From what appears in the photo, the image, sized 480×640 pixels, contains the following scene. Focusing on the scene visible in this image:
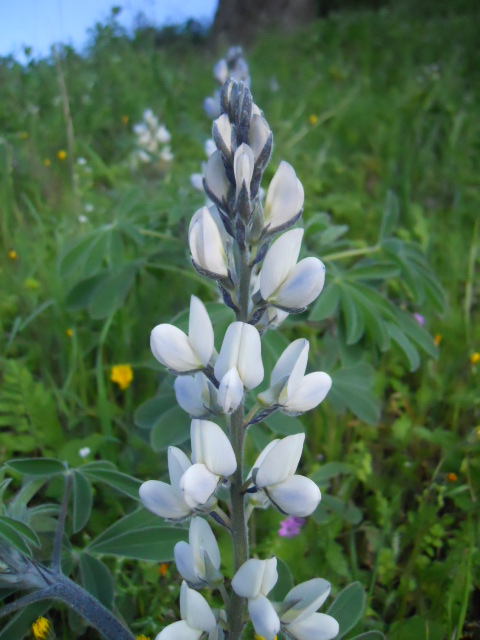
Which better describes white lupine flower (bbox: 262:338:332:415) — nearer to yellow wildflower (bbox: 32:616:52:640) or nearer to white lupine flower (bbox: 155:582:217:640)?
white lupine flower (bbox: 155:582:217:640)

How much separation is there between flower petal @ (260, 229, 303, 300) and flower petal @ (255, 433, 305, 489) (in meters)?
0.20

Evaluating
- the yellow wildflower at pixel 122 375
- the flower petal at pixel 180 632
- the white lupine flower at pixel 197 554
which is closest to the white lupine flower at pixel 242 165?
the white lupine flower at pixel 197 554

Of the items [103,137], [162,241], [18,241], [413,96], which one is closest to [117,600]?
[162,241]

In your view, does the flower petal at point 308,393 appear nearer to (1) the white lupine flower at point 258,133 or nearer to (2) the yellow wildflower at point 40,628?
(1) the white lupine flower at point 258,133

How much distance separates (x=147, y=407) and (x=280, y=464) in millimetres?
762

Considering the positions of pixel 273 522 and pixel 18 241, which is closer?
pixel 273 522

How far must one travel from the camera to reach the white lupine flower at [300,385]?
870 mm

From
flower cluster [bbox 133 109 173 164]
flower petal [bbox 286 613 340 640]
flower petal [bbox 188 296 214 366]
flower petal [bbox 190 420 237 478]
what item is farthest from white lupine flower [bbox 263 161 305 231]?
flower cluster [bbox 133 109 173 164]

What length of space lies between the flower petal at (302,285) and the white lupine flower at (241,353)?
0.08 meters

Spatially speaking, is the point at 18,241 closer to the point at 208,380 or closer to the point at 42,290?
the point at 42,290

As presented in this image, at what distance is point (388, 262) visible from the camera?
6.12ft

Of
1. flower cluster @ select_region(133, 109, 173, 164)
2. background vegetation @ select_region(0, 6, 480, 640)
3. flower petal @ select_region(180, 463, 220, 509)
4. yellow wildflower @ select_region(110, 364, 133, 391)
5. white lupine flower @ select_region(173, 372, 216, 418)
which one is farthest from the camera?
flower cluster @ select_region(133, 109, 173, 164)

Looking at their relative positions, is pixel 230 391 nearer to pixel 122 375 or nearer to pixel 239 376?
pixel 239 376

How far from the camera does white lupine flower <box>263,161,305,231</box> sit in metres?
0.88
